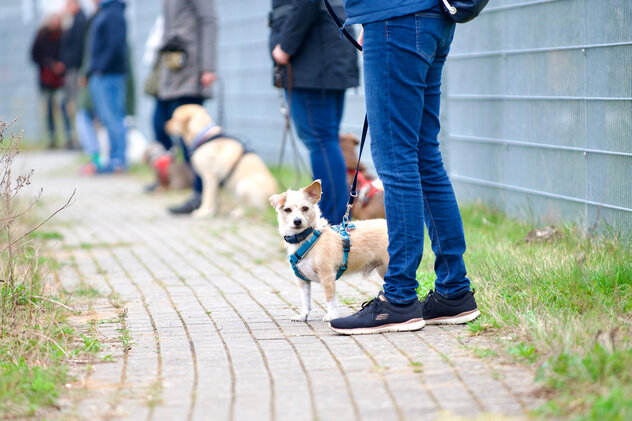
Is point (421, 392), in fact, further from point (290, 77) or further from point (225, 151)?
point (225, 151)

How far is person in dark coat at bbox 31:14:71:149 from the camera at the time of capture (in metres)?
18.2

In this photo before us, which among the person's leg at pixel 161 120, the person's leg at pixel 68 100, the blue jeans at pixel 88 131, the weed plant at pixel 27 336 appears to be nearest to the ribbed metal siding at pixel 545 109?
the weed plant at pixel 27 336

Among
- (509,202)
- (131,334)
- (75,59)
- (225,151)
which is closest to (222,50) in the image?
(75,59)

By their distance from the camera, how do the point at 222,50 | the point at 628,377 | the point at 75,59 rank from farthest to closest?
the point at 75,59 < the point at 222,50 < the point at 628,377

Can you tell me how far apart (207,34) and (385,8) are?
5.54 metres

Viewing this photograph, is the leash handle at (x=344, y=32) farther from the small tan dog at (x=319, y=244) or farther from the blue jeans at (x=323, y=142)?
the blue jeans at (x=323, y=142)

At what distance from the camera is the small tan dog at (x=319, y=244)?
4395 mm

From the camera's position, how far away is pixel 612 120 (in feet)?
18.0

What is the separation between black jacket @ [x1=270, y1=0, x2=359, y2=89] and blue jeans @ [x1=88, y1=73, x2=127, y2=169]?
25.3 feet

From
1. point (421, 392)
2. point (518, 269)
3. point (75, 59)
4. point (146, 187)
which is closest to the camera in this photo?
point (421, 392)

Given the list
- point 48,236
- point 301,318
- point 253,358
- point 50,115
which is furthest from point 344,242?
point 50,115

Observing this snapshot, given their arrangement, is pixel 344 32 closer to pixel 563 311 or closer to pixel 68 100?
pixel 563 311

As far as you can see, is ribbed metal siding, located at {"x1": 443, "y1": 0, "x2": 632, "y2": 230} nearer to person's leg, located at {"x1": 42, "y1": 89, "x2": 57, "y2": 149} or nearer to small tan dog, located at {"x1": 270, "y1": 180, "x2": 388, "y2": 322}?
small tan dog, located at {"x1": 270, "y1": 180, "x2": 388, "y2": 322}

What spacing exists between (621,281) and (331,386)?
1.76m
